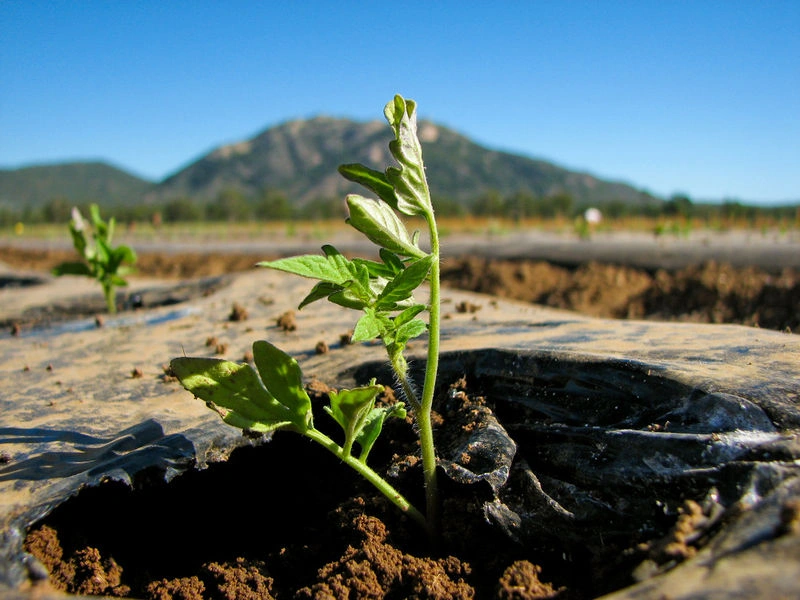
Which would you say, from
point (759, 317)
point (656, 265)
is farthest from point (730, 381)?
point (656, 265)

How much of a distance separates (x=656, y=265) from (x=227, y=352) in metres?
5.44

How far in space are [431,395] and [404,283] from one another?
0.26 metres

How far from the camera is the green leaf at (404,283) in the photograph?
1.20m

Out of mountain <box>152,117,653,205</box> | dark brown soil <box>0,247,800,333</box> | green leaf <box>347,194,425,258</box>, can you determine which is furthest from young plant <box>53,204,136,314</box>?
mountain <box>152,117,653,205</box>

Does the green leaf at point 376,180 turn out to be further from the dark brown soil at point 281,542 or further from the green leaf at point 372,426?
the dark brown soil at point 281,542

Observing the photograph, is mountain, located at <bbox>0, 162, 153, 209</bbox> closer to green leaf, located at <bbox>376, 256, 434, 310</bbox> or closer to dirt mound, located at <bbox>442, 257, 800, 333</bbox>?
dirt mound, located at <bbox>442, 257, 800, 333</bbox>

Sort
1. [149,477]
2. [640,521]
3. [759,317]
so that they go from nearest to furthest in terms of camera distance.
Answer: [640,521] → [149,477] → [759,317]

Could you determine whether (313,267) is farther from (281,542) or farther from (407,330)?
(281,542)

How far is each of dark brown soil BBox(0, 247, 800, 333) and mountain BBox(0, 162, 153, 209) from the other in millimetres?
141038

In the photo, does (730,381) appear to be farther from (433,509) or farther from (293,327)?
(293,327)

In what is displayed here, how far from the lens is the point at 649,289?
612 centimetres

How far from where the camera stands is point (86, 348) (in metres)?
2.83

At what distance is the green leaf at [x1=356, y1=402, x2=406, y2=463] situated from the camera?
1323 millimetres

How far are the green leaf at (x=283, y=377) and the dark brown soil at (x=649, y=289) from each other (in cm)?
436
